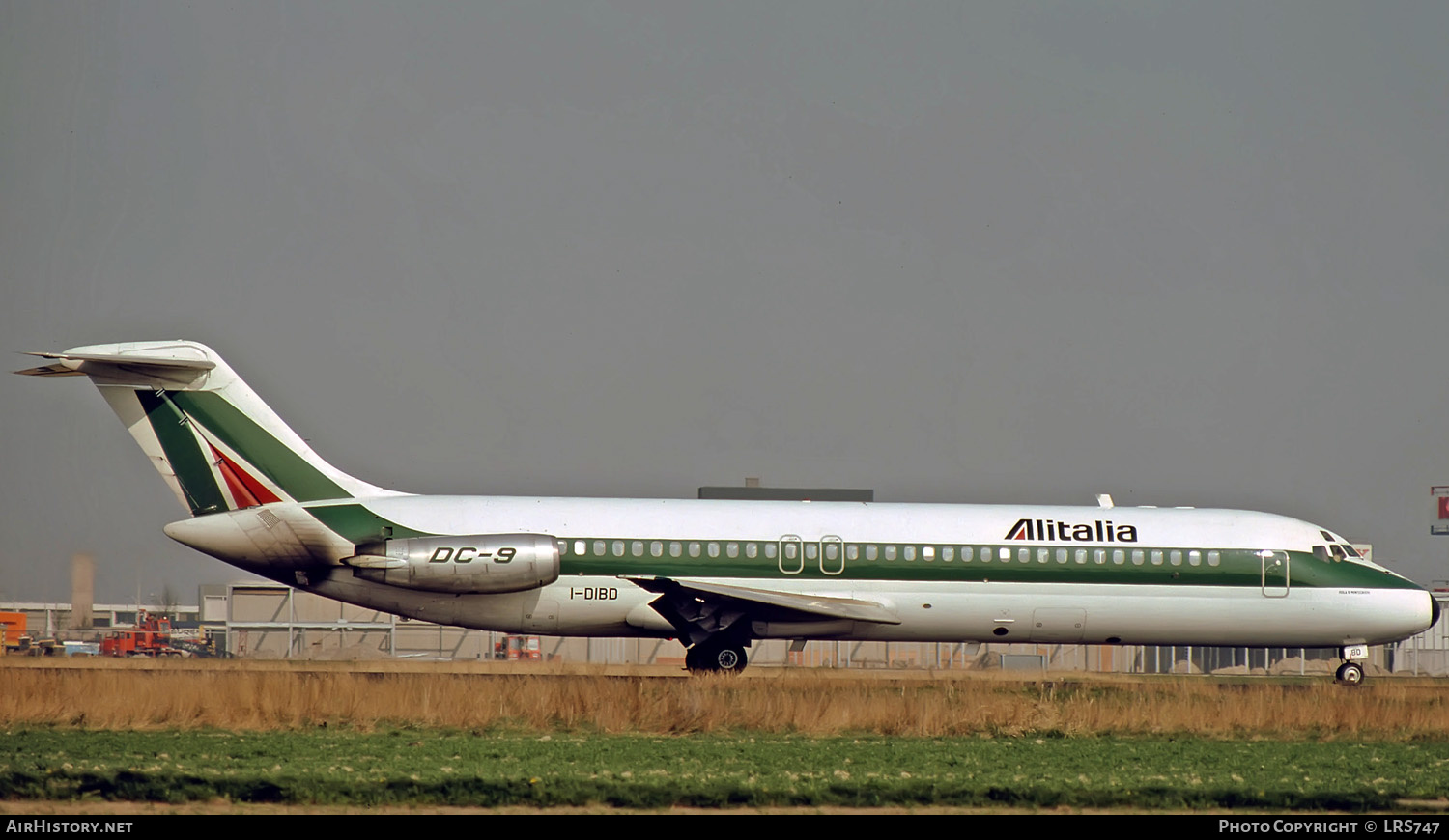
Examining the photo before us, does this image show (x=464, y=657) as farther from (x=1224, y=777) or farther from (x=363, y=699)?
(x=1224, y=777)

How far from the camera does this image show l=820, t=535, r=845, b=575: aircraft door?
2564 centimetres

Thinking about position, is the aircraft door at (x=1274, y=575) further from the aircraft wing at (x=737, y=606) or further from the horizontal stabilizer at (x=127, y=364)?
the horizontal stabilizer at (x=127, y=364)

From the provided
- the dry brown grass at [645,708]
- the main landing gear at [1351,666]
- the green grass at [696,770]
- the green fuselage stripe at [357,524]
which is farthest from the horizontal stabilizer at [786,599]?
the main landing gear at [1351,666]

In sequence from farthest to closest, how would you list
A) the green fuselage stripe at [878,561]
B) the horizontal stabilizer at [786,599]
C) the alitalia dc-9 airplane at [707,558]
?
the green fuselage stripe at [878,561] → the alitalia dc-9 airplane at [707,558] → the horizontal stabilizer at [786,599]

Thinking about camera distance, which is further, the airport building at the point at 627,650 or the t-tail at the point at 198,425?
the airport building at the point at 627,650

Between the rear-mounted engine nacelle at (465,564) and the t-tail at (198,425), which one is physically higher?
the t-tail at (198,425)

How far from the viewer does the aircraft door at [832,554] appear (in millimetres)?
25641

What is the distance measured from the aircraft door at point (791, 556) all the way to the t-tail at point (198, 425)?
8.19 m

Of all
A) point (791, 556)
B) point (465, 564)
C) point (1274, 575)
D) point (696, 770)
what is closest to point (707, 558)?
point (791, 556)

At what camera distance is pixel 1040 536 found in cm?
2631

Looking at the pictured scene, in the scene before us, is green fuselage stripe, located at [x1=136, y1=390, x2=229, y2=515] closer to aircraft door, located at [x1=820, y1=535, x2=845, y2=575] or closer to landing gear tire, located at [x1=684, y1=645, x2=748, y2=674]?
landing gear tire, located at [x1=684, y1=645, x2=748, y2=674]

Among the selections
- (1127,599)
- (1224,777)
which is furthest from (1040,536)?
(1224,777)

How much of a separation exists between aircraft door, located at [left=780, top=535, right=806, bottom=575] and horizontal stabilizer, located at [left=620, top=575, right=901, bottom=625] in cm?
41

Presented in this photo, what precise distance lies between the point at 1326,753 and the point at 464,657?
3303cm
